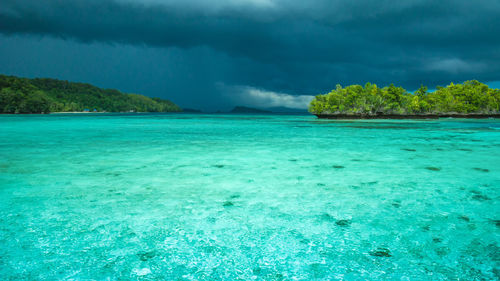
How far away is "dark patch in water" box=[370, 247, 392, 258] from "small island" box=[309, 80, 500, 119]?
358ft

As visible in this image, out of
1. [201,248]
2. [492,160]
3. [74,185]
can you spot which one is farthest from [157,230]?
[492,160]

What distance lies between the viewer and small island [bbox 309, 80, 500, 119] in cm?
11288

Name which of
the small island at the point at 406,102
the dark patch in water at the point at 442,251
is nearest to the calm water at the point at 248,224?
the dark patch in water at the point at 442,251

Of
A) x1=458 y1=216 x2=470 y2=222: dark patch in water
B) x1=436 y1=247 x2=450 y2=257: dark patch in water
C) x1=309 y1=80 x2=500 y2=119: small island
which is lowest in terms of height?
x1=458 y1=216 x2=470 y2=222: dark patch in water

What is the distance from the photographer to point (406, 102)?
120 m

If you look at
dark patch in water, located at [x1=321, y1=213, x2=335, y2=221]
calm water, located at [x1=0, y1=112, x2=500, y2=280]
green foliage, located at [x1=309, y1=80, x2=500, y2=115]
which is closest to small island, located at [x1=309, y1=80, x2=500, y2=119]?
green foliage, located at [x1=309, y1=80, x2=500, y2=115]

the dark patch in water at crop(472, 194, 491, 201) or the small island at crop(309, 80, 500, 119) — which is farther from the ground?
the small island at crop(309, 80, 500, 119)

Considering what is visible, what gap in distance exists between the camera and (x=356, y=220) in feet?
21.0

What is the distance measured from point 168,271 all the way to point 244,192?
479cm

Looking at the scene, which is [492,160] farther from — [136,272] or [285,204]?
[136,272]

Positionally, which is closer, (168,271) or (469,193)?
(168,271)

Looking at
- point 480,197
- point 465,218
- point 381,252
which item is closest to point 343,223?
point 381,252

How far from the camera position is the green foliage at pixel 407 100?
4437 inches

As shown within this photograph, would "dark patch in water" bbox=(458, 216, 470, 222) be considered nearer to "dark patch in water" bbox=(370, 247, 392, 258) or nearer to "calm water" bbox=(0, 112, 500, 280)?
"calm water" bbox=(0, 112, 500, 280)
